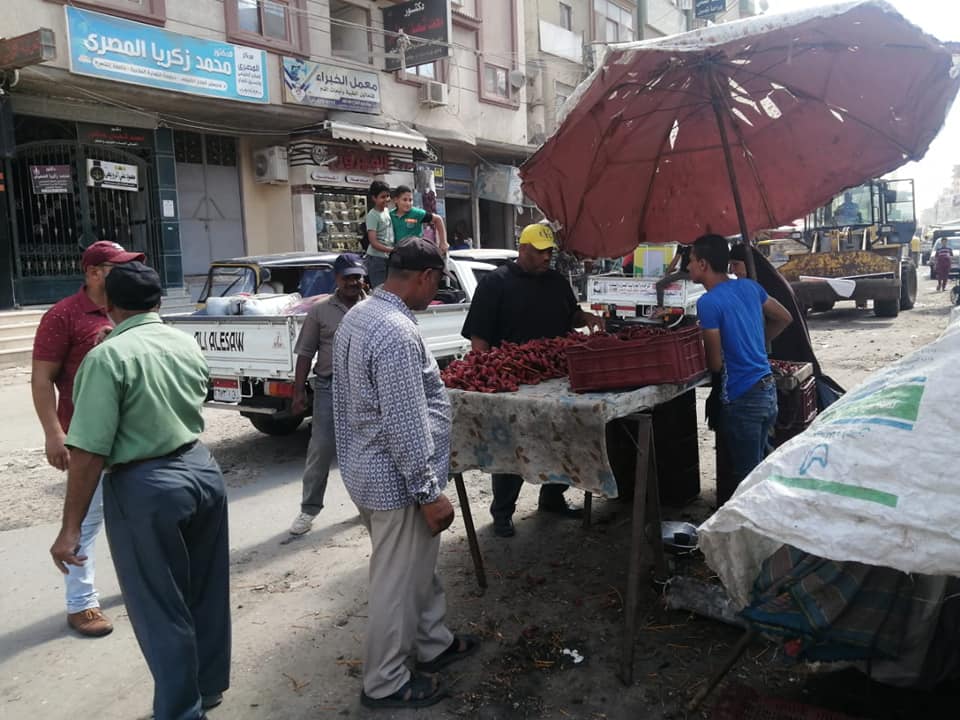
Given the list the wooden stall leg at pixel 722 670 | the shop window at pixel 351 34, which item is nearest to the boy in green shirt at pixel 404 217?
the wooden stall leg at pixel 722 670

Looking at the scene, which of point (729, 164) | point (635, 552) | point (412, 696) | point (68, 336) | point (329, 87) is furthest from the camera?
point (329, 87)

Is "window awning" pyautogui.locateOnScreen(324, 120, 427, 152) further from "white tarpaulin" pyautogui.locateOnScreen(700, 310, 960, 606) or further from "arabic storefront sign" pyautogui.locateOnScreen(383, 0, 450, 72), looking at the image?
"white tarpaulin" pyautogui.locateOnScreen(700, 310, 960, 606)

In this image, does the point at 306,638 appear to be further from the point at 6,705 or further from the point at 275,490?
the point at 275,490

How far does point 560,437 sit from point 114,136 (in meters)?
14.2

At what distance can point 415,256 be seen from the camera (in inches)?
121

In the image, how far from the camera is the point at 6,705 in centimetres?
335

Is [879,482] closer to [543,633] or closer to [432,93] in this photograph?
[543,633]

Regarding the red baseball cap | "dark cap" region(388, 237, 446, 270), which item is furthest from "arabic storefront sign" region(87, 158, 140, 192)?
"dark cap" region(388, 237, 446, 270)

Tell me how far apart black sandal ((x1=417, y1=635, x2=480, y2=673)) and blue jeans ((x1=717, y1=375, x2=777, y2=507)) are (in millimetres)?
1768

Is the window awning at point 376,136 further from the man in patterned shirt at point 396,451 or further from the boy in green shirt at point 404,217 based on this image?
the man in patterned shirt at point 396,451

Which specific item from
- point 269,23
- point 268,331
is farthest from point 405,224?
point 269,23

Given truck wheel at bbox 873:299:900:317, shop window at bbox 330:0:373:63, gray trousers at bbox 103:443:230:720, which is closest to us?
gray trousers at bbox 103:443:230:720

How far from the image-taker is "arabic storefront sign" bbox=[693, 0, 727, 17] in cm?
2314

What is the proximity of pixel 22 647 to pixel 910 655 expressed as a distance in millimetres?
4104
